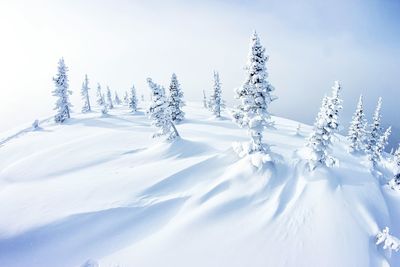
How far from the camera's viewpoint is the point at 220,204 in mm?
21141

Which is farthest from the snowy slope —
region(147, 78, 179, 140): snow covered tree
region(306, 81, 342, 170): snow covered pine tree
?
region(147, 78, 179, 140): snow covered tree

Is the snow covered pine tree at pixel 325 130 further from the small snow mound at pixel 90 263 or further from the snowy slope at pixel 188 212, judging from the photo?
the small snow mound at pixel 90 263

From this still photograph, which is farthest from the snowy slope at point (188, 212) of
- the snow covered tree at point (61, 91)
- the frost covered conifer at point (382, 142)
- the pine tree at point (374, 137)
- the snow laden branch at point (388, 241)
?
the snow covered tree at point (61, 91)

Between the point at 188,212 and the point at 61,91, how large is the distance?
53.8 meters

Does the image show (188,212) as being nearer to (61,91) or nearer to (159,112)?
(159,112)

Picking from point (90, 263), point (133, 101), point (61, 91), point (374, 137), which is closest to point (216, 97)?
point (133, 101)

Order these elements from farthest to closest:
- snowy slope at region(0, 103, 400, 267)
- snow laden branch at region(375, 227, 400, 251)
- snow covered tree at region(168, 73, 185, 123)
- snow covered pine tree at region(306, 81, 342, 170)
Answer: snow covered tree at region(168, 73, 185, 123) < snow covered pine tree at region(306, 81, 342, 170) < snow laden branch at region(375, 227, 400, 251) < snowy slope at region(0, 103, 400, 267)

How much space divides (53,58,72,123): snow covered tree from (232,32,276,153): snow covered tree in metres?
51.1

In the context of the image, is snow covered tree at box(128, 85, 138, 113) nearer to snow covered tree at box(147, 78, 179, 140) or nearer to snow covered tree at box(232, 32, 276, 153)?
snow covered tree at box(147, 78, 179, 140)

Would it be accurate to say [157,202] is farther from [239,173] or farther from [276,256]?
[276,256]

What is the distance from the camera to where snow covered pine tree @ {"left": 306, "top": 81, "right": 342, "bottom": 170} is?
24917mm

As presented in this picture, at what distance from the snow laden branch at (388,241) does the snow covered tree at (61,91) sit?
64.8m

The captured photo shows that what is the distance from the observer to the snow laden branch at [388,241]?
18.7m

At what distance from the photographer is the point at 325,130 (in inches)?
1012
